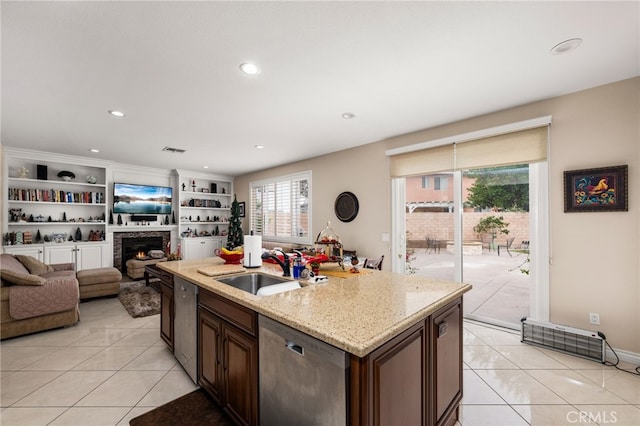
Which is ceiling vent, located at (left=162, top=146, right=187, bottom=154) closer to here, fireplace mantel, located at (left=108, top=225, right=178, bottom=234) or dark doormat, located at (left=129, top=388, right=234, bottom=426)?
fireplace mantel, located at (left=108, top=225, right=178, bottom=234)

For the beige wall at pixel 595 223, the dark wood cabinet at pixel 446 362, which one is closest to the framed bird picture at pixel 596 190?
the beige wall at pixel 595 223

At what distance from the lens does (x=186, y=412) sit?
1.94 metres

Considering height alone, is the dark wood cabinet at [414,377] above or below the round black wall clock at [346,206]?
below

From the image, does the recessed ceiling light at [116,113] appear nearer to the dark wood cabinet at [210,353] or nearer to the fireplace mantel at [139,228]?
the dark wood cabinet at [210,353]

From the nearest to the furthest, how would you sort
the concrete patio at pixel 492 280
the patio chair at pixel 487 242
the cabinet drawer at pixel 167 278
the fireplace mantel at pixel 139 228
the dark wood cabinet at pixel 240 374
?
the dark wood cabinet at pixel 240 374
the cabinet drawer at pixel 167 278
the concrete patio at pixel 492 280
the patio chair at pixel 487 242
the fireplace mantel at pixel 139 228

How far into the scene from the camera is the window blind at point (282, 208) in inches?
233

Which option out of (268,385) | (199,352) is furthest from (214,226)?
(268,385)

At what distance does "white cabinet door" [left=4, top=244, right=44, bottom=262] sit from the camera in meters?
4.90

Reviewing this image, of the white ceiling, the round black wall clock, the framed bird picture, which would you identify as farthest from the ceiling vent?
the framed bird picture

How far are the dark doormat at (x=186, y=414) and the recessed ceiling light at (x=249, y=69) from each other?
8.69 ft

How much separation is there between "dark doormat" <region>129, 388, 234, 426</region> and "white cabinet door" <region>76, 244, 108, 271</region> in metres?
5.20

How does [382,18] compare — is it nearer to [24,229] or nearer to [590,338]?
[590,338]

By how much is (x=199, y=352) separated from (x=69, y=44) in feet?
8.10

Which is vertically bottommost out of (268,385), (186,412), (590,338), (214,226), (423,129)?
(186,412)
